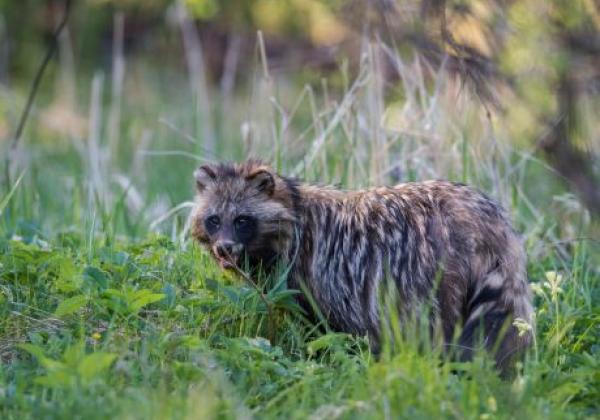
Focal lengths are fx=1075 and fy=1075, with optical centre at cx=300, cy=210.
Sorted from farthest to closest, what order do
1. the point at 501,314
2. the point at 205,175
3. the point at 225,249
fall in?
1. the point at 205,175
2. the point at 225,249
3. the point at 501,314

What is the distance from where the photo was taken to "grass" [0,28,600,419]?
184 inches

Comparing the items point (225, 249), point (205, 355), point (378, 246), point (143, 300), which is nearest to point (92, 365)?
point (205, 355)

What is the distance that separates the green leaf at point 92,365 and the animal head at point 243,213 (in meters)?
1.68

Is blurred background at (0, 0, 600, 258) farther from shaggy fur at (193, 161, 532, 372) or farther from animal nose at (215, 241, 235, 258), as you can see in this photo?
animal nose at (215, 241, 235, 258)

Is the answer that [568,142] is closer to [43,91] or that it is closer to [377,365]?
[377,365]

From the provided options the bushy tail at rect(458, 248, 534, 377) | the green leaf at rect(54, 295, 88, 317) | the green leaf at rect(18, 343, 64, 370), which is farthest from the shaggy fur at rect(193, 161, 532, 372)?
the green leaf at rect(18, 343, 64, 370)

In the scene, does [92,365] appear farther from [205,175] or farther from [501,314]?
[205,175]

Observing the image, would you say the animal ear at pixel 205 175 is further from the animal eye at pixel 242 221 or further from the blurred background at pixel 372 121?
the blurred background at pixel 372 121

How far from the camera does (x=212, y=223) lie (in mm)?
6734

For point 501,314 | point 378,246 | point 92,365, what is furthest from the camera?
point 378,246

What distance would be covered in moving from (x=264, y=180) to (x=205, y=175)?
1.39ft

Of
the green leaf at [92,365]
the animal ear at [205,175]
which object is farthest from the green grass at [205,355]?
the animal ear at [205,175]

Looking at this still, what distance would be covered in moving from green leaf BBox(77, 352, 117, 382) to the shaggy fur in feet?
5.38

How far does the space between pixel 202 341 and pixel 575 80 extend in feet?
7.17
